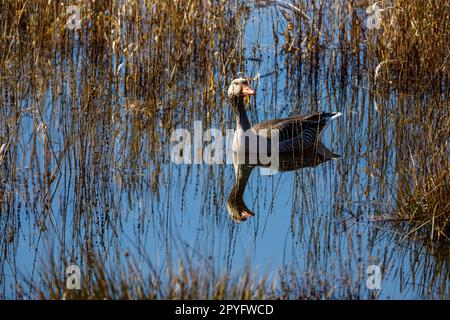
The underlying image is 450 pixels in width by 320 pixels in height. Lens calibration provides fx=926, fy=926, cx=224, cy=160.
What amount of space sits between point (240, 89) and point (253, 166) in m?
0.80

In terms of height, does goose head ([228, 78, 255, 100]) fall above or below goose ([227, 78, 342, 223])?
above

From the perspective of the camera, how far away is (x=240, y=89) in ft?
29.0

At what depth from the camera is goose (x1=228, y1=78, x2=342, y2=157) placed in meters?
8.72

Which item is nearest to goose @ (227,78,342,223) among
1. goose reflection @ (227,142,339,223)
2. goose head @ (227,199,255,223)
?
goose reflection @ (227,142,339,223)

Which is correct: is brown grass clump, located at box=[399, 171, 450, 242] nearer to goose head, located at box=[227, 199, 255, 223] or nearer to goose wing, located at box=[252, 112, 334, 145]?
goose head, located at box=[227, 199, 255, 223]

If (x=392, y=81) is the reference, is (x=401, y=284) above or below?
below

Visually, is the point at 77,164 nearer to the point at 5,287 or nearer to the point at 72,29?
the point at 5,287

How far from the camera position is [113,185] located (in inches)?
294

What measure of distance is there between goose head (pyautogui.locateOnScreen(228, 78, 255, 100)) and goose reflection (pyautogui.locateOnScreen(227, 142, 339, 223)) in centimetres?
57

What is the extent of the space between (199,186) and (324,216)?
1.20m

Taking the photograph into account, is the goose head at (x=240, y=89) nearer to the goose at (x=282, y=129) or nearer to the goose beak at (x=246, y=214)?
the goose at (x=282, y=129)

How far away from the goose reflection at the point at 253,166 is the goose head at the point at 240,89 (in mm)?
572

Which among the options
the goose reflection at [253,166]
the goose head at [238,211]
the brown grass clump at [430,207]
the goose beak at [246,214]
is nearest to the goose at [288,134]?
the goose reflection at [253,166]
